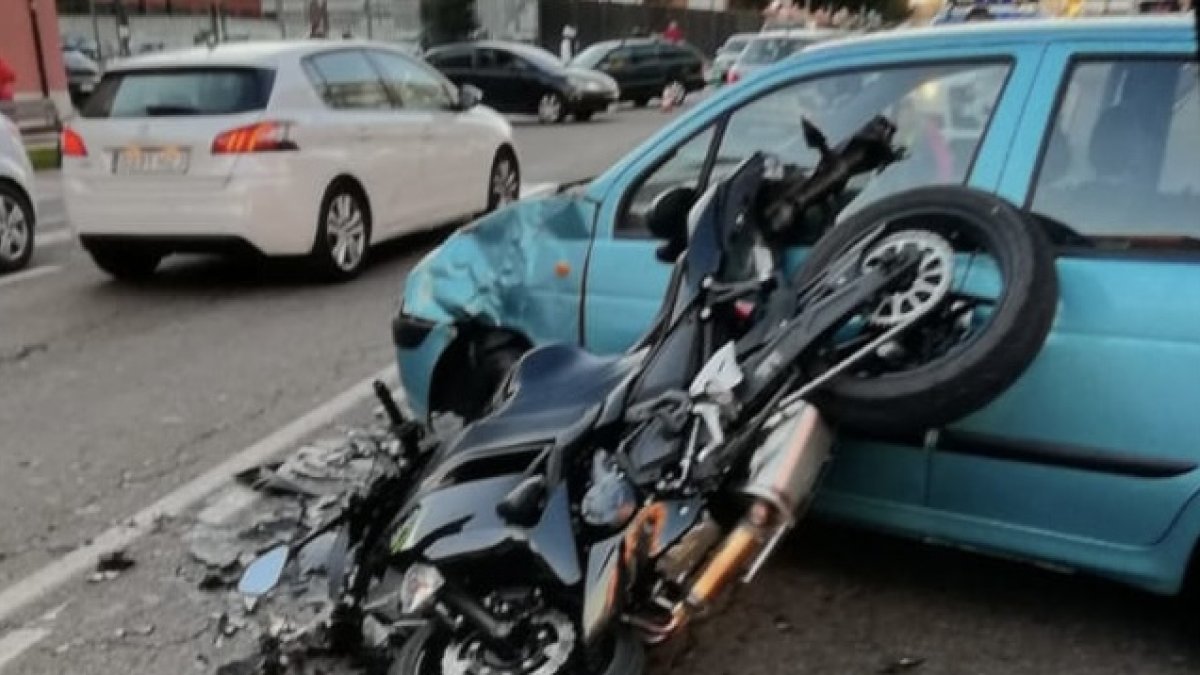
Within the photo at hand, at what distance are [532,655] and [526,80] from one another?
2416 centimetres

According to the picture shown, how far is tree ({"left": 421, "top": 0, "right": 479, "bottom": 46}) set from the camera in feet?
128

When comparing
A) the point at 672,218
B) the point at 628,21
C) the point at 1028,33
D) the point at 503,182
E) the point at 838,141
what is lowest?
the point at 628,21

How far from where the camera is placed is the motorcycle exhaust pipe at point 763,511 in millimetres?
3113

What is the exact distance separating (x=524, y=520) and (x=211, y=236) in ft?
20.2

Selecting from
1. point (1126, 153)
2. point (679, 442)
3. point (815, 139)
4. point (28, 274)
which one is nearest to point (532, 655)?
point (679, 442)

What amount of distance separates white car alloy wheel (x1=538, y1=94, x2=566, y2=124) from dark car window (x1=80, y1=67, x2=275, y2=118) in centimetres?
1756

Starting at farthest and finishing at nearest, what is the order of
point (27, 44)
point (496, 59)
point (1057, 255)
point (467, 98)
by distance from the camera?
point (496, 59), point (27, 44), point (467, 98), point (1057, 255)

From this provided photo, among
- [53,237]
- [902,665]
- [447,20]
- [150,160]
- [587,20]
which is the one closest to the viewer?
[902,665]

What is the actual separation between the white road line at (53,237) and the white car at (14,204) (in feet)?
3.43

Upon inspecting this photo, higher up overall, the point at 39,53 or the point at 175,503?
the point at 175,503

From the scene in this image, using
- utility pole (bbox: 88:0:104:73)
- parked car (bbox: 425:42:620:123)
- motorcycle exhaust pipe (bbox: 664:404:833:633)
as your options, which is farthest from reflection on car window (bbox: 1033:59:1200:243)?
utility pole (bbox: 88:0:104:73)

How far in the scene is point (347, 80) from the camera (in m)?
9.64

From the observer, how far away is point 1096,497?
11.3 feet

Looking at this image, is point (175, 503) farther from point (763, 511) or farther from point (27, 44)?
point (27, 44)
